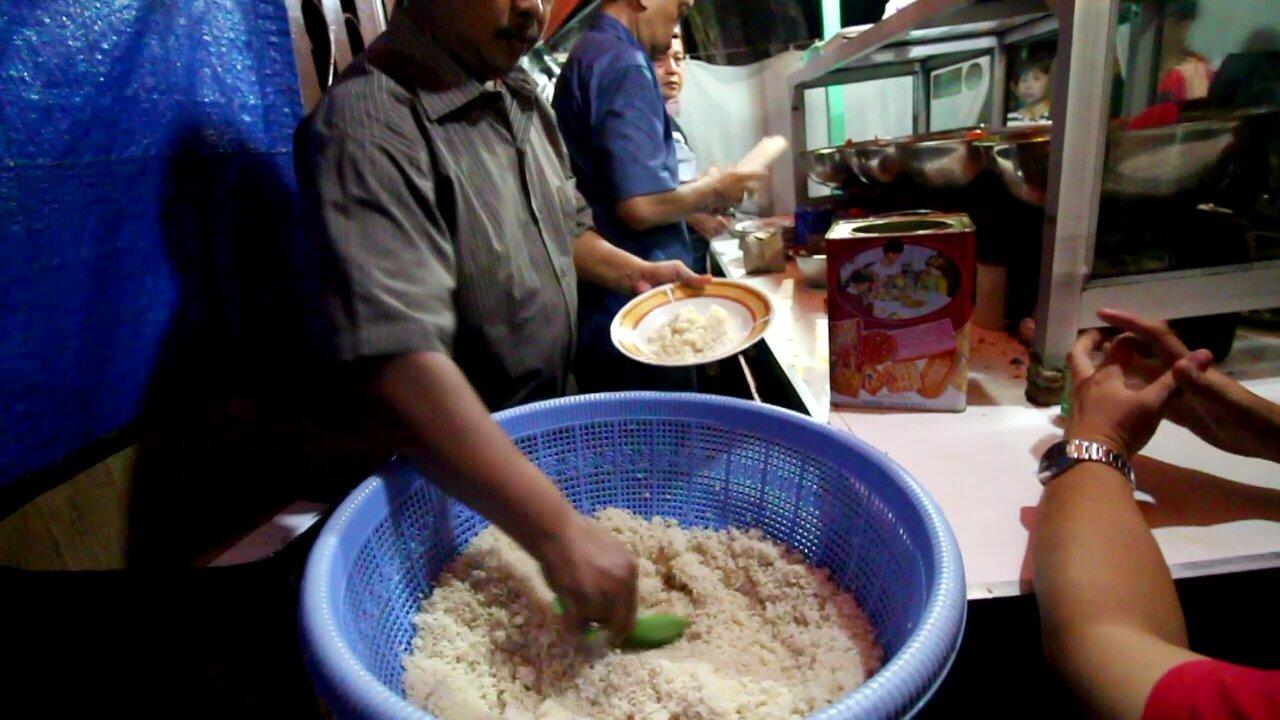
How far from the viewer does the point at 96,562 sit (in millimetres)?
938

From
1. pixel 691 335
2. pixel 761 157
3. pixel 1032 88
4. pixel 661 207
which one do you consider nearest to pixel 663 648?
pixel 691 335

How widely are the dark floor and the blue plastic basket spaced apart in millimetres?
128

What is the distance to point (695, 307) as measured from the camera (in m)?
1.36

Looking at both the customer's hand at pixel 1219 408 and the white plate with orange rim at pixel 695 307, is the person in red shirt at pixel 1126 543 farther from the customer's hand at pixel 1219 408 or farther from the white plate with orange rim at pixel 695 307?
the white plate with orange rim at pixel 695 307

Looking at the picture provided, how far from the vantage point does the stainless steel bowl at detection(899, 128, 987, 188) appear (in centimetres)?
132

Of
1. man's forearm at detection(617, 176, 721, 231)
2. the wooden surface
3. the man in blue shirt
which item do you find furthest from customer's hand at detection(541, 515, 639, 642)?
man's forearm at detection(617, 176, 721, 231)

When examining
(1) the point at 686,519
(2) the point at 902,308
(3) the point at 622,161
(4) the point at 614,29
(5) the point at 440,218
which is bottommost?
(1) the point at 686,519

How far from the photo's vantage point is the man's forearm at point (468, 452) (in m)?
0.69

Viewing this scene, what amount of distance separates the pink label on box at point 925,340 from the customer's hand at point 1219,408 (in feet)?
0.91

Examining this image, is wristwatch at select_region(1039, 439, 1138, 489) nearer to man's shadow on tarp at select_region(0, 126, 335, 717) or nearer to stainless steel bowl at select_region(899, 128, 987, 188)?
stainless steel bowl at select_region(899, 128, 987, 188)

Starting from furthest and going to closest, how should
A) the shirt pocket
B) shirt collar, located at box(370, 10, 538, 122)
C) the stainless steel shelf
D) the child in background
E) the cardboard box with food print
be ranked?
1. the child in background
2. the stainless steel shelf
3. the shirt pocket
4. the cardboard box with food print
5. shirt collar, located at box(370, 10, 538, 122)

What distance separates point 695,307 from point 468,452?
748mm

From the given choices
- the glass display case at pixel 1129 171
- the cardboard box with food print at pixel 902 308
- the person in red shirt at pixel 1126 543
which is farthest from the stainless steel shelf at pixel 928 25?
the person in red shirt at pixel 1126 543

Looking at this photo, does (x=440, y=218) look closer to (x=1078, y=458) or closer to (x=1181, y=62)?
(x=1078, y=458)
